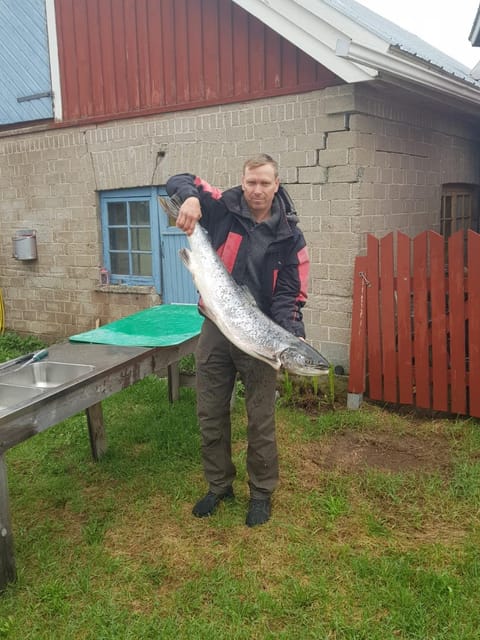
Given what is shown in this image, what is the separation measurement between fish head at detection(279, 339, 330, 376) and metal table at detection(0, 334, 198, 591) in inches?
51.1

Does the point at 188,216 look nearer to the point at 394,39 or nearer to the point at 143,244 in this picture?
the point at 143,244

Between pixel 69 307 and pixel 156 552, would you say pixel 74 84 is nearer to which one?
pixel 69 307

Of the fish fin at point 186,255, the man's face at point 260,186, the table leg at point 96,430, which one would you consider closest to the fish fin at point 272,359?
the fish fin at point 186,255

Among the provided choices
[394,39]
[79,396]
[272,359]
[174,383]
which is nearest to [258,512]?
[272,359]

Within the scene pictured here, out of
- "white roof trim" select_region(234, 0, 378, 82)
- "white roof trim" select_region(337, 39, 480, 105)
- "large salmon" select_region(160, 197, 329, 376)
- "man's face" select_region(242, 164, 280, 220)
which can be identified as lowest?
"large salmon" select_region(160, 197, 329, 376)

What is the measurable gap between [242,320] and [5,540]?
183cm

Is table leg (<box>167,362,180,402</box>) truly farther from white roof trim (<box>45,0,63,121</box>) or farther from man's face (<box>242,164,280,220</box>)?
white roof trim (<box>45,0,63,121</box>)

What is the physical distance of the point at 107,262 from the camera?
27.3 feet

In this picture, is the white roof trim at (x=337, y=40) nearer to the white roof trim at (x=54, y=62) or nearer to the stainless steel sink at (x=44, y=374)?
the stainless steel sink at (x=44, y=374)

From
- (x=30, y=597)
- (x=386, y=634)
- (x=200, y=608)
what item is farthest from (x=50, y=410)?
(x=386, y=634)

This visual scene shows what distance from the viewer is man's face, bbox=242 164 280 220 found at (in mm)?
3502

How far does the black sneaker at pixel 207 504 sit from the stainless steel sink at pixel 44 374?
1.23 m

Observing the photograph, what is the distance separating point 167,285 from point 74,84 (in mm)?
3116

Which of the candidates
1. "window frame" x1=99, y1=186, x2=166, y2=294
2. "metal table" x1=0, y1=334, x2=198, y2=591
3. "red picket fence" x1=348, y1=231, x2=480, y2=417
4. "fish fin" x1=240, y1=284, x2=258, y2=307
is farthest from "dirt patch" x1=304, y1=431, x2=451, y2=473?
"window frame" x1=99, y1=186, x2=166, y2=294
